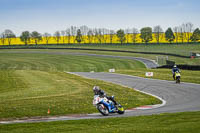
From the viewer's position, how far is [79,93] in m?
25.0

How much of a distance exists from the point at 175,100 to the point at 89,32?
6517 inches

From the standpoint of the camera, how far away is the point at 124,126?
44.3 ft

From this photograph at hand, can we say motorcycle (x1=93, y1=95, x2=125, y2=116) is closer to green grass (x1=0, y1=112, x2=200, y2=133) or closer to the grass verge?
green grass (x1=0, y1=112, x2=200, y2=133)

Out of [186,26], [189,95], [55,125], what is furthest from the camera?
[186,26]

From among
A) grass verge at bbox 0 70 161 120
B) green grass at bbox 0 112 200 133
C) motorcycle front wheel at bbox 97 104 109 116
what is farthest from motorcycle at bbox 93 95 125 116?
grass verge at bbox 0 70 161 120

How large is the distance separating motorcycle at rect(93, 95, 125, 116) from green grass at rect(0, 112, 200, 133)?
193 centimetres

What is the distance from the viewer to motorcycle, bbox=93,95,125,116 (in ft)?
56.3

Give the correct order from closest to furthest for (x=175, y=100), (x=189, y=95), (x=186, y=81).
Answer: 1. (x=175, y=100)
2. (x=189, y=95)
3. (x=186, y=81)

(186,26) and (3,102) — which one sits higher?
(186,26)

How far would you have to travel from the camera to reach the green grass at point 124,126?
12.3m

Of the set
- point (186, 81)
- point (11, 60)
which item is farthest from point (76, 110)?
point (11, 60)

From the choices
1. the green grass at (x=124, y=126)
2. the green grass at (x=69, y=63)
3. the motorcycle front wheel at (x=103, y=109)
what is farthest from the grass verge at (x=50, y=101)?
the green grass at (x=69, y=63)

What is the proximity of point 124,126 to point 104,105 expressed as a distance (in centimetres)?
401

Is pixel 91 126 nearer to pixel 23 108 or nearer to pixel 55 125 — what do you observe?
pixel 55 125
